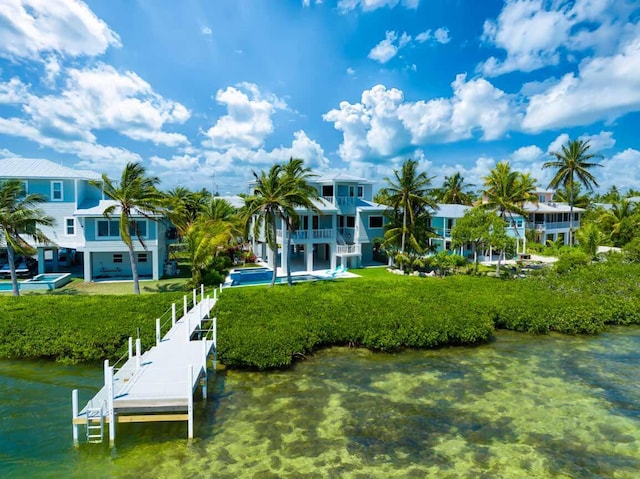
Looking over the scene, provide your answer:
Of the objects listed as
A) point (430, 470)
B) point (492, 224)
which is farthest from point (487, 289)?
point (430, 470)

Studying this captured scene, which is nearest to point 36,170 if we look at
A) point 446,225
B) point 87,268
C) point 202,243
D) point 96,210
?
point 96,210

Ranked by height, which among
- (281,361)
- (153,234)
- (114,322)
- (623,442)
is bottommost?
(623,442)

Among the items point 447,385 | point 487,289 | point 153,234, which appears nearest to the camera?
point 447,385

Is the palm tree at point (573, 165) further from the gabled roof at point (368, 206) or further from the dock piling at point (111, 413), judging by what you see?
the dock piling at point (111, 413)

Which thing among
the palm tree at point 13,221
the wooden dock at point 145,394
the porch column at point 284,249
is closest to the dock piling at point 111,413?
the wooden dock at point 145,394

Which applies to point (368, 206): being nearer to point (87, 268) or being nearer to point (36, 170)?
point (87, 268)

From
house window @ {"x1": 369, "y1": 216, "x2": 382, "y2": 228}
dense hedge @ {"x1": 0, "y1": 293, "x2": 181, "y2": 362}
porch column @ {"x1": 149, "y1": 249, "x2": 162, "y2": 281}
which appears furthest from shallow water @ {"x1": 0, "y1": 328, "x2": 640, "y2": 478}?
house window @ {"x1": 369, "y1": 216, "x2": 382, "y2": 228}

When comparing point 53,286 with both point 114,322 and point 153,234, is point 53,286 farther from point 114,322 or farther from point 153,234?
point 114,322
